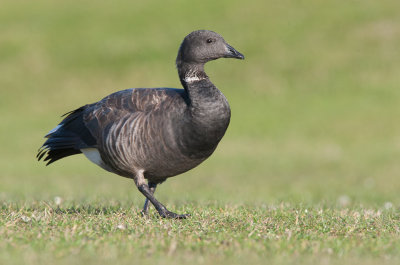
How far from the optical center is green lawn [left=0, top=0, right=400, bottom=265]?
22.3ft

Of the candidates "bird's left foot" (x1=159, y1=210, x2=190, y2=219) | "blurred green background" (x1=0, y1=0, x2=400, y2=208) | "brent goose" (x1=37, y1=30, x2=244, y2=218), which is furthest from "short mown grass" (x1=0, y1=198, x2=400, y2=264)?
"blurred green background" (x1=0, y1=0, x2=400, y2=208)

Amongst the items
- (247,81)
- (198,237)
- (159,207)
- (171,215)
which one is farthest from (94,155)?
(247,81)

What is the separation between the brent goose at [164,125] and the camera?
8.50 meters

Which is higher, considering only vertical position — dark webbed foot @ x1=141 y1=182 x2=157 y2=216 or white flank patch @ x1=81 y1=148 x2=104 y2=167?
white flank patch @ x1=81 y1=148 x2=104 y2=167

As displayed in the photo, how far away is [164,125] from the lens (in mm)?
8531

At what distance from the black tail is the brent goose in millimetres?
29

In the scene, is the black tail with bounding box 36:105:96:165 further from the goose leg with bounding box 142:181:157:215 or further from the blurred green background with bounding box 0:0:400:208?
the blurred green background with bounding box 0:0:400:208

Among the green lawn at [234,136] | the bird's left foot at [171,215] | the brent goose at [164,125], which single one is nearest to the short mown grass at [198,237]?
the green lawn at [234,136]

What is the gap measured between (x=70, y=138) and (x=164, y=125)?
1821 mm

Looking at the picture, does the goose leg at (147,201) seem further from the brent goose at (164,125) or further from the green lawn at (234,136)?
the green lawn at (234,136)

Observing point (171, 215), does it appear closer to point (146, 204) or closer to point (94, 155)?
point (146, 204)

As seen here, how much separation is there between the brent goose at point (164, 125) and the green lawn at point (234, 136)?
0.72 m

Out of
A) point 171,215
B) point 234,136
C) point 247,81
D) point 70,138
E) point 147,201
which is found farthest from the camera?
point 247,81

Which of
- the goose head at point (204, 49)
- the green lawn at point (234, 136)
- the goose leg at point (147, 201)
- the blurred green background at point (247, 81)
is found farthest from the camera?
the blurred green background at point (247, 81)
